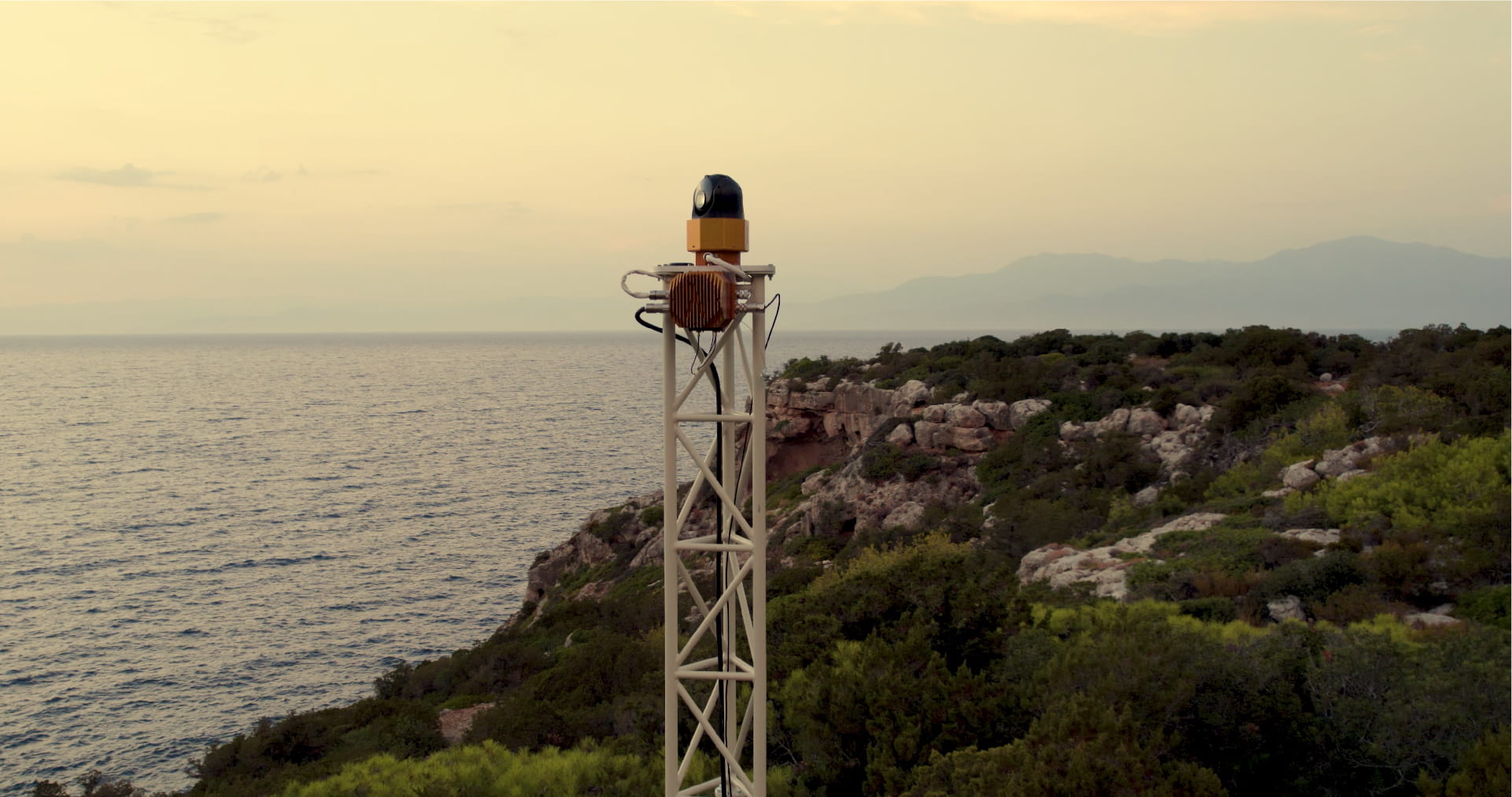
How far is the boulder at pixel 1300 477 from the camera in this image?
22.8m

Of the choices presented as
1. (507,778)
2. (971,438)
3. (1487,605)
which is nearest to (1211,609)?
(1487,605)

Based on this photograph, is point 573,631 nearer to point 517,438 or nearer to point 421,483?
point 421,483

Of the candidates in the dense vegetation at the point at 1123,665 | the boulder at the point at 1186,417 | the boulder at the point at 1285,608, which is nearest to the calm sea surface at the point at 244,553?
the dense vegetation at the point at 1123,665

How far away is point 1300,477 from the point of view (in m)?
23.0

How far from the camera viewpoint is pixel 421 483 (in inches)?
2995

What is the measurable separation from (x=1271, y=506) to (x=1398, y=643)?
10.4m

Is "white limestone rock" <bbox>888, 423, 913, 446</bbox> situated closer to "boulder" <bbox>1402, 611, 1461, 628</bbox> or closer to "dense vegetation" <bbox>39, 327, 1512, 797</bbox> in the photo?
"dense vegetation" <bbox>39, 327, 1512, 797</bbox>

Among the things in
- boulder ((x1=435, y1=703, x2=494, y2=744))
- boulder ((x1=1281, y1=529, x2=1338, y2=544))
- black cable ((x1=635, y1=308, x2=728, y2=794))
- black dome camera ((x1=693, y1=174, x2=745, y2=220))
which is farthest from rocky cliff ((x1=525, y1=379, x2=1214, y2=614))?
black dome camera ((x1=693, y1=174, x2=745, y2=220))

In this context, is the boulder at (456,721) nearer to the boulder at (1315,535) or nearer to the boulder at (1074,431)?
the boulder at (1315,535)

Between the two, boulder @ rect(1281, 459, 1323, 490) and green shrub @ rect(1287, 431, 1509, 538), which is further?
boulder @ rect(1281, 459, 1323, 490)

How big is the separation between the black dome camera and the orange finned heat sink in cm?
70

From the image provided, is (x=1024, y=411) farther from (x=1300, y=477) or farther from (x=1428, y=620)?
(x=1428, y=620)

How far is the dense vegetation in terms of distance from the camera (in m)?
10.5

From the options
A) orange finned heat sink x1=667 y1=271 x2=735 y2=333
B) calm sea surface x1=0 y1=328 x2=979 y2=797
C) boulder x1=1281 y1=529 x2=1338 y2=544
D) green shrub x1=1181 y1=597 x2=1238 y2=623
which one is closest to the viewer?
orange finned heat sink x1=667 y1=271 x2=735 y2=333
